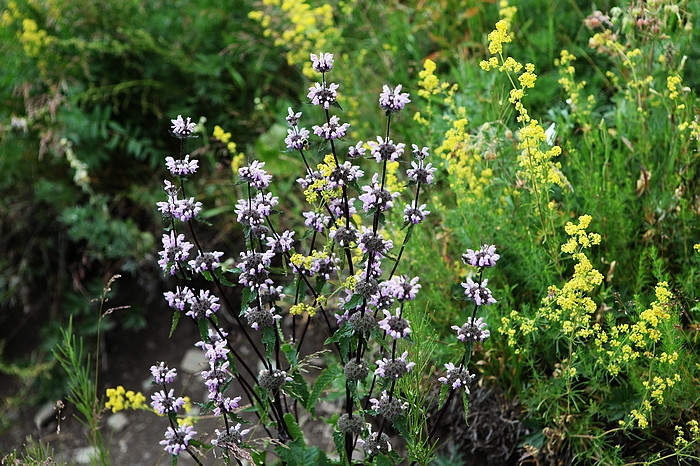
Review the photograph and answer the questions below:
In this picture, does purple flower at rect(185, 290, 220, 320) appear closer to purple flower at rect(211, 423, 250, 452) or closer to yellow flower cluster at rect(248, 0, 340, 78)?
purple flower at rect(211, 423, 250, 452)

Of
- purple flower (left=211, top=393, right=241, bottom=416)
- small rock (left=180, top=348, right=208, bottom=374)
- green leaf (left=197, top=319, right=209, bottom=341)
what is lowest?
small rock (left=180, top=348, right=208, bottom=374)

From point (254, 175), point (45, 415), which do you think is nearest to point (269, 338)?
point (254, 175)

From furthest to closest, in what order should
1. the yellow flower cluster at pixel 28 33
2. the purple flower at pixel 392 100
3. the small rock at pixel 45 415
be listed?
1. the yellow flower cluster at pixel 28 33
2. the small rock at pixel 45 415
3. the purple flower at pixel 392 100

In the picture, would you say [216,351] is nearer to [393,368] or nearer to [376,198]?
[393,368]

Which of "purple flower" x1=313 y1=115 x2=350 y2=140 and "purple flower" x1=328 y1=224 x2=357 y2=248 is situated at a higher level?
"purple flower" x1=313 y1=115 x2=350 y2=140

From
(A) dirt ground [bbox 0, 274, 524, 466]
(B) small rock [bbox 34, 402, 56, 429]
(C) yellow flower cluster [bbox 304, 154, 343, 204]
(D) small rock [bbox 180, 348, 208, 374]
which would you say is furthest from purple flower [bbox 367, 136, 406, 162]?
(B) small rock [bbox 34, 402, 56, 429]

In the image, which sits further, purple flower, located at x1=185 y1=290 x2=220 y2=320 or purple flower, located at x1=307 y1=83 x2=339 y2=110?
purple flower, located at x1=185 y1=290 x2=220 y2=320

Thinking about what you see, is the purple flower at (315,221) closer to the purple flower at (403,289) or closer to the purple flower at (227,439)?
the purple flower at (403,289)

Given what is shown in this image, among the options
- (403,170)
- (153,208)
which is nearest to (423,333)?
(403,170)

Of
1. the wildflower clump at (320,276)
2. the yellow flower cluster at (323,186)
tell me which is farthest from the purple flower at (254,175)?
the yellow flower cluster at (323,186)
